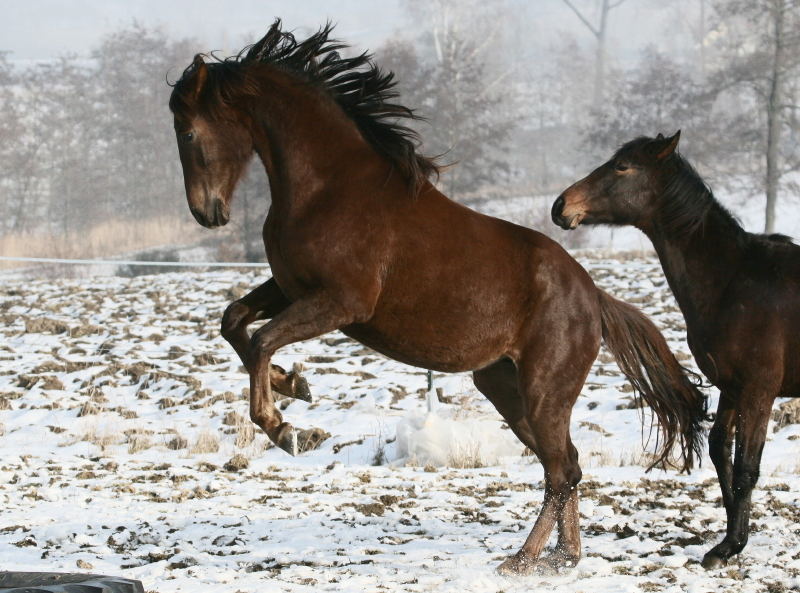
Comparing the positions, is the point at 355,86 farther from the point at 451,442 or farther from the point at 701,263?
the point at 451,442

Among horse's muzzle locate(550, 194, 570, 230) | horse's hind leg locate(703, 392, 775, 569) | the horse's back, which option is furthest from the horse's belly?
horse's hind leg locate(703, 392, 775, 569)

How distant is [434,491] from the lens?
650 centimetres

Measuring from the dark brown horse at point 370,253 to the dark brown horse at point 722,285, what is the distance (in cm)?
74

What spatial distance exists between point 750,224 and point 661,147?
3122 centimetres

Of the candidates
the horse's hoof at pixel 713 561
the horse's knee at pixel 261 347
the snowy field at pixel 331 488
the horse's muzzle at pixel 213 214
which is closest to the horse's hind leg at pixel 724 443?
the snowy field at pixel 331 488

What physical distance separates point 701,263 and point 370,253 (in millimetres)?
2149

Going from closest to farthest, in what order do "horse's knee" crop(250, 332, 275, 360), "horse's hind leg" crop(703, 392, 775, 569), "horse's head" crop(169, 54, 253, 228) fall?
"horse's knee" crop(250, 332, 275, 360) → "horse's head" crop(169, 54, 253, 228) → "horse's hind leg" crop(703, 392, 775, 569)

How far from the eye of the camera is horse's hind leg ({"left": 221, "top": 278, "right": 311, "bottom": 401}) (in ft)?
14.6

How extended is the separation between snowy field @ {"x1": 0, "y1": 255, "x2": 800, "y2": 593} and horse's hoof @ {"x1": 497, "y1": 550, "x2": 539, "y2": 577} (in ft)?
0.44

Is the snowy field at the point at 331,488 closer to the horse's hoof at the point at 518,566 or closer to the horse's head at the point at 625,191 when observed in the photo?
the horse's hoof at the point at 518,566

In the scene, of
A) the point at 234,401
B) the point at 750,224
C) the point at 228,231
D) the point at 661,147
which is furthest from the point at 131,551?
the point at 750,224

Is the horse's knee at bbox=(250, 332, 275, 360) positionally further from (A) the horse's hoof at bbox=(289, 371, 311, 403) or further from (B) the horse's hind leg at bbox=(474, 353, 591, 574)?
(B) the horse's hind leg at bbox=(474, 353, 591, 574)

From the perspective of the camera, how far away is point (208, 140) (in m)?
4.34

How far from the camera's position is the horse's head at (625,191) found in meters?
5.52
